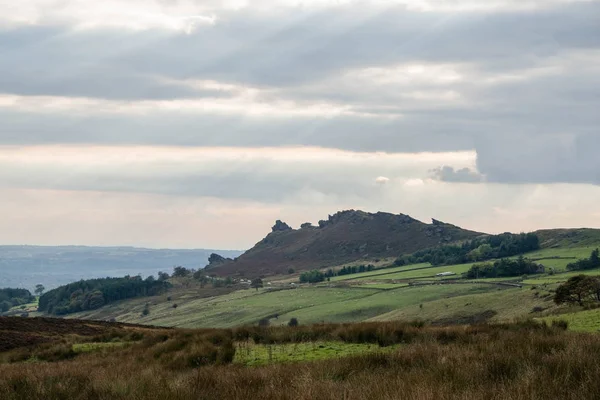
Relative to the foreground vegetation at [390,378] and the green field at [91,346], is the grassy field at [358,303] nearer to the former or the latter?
the green field at [91,346]

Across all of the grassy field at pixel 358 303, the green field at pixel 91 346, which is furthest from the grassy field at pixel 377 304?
the green field at pixel 91 346

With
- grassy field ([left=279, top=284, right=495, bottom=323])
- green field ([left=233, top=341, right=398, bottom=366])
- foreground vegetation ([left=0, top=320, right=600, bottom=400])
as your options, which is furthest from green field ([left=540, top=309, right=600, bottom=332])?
grassy field ([left=279, top=284, right=495, bottom=323])

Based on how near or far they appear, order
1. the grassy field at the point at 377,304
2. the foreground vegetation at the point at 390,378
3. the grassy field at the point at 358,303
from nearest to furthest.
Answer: the foreground vegetation at the point at 390,378, the grassy field at the point at 358,303, the grassy field at the point at 377,304

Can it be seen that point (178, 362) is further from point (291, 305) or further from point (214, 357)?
point (291, 305)

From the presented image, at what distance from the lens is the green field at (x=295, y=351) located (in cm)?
1853

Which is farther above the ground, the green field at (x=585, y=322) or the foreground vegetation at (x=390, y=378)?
the foreground vegetation at (x=390, y=378)

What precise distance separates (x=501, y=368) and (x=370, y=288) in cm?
12880

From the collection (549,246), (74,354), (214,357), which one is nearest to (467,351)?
(214,357)

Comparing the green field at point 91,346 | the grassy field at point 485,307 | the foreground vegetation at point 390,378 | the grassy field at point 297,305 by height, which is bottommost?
the grassy field at point 297,305

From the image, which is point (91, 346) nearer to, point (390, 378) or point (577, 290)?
point (390, 378)

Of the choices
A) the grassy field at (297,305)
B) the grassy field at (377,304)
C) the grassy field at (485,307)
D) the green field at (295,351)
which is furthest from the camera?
the grassy field at (297,305)

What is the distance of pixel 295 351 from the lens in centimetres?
2056

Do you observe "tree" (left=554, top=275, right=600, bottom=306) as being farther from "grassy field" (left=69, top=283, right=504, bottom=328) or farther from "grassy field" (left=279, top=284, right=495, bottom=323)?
"grassy field" (left=279, top=284, right=495, bottom=323)

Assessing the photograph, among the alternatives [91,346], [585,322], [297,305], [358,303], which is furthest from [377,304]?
[585,322]
